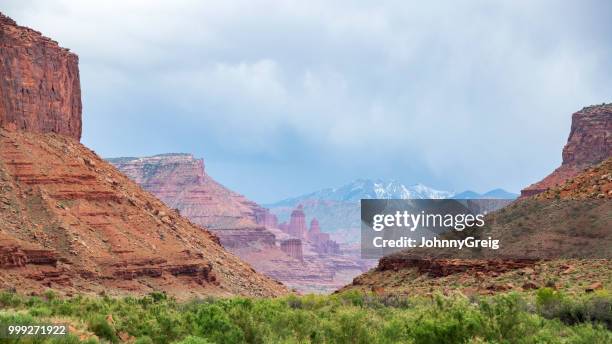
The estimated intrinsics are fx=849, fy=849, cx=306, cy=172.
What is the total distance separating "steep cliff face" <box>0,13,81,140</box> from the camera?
91750 mm

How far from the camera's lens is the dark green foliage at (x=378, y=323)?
2480cm

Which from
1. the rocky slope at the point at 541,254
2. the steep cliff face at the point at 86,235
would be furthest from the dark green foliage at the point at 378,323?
the steep cliff face at the point at 86,235

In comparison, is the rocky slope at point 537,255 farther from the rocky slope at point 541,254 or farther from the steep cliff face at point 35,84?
the steep cliff face at point 35,84

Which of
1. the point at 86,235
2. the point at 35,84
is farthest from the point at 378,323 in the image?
the point at 35,84

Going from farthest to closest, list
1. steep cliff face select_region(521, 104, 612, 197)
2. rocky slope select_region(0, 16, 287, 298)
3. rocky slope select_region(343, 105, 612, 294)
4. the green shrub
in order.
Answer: steep cliff face select_region(521, 104, 612, 197), rocky slope select_region(0, 16, 287, 298), rocky slope select_region(343, 105, 612, 294), the green shrub

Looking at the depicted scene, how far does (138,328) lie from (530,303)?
17.5 meters

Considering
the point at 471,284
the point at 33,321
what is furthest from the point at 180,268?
the point at 33,321

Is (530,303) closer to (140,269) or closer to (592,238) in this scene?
(592,238)

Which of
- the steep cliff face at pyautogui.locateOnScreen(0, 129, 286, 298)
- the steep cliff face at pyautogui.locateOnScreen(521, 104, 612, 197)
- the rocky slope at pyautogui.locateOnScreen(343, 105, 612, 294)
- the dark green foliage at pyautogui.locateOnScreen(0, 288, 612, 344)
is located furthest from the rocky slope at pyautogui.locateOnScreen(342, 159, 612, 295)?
the steep cliff face at pyautogui.locateOnScreen(521, 104, 612, 197)

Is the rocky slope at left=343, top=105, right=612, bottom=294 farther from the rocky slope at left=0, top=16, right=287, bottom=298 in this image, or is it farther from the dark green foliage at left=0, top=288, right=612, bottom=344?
the rocky slope at left=0, top=16, right=287, bottom=298

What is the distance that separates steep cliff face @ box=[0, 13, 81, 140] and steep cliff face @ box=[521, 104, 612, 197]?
68321mm

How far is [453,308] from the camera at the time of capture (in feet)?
86.1

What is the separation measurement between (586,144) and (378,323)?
11375cm

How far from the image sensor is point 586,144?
137625mm
